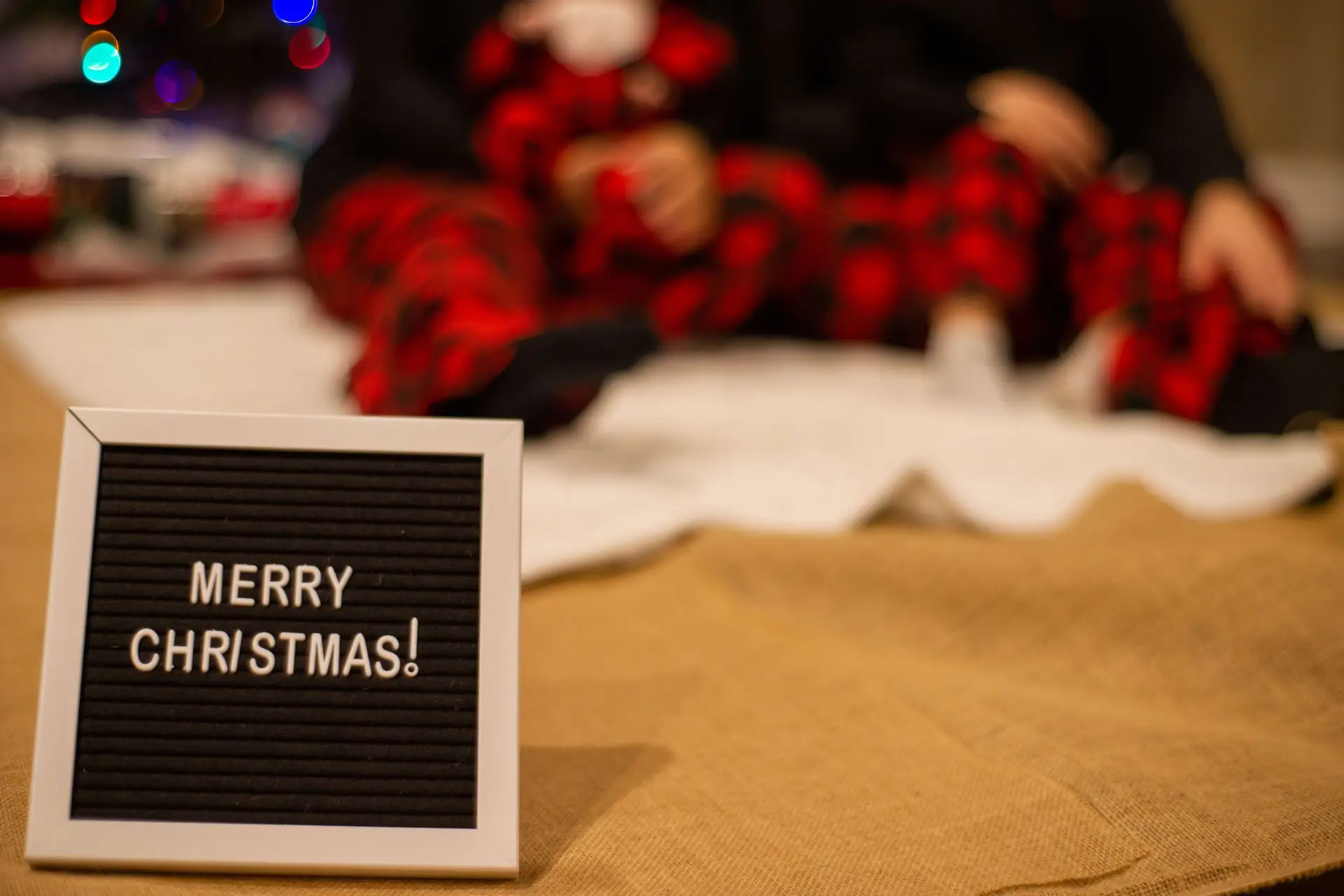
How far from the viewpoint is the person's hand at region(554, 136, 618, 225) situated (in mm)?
1163

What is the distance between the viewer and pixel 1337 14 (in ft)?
8.82

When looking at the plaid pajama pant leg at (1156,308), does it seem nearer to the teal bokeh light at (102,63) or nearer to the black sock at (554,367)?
the black sock at (554,367)

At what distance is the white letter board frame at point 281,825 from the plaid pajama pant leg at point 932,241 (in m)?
0.84

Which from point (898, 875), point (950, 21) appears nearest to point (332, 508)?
point (898, 875)

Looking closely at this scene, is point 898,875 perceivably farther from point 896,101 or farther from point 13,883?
point 896,101

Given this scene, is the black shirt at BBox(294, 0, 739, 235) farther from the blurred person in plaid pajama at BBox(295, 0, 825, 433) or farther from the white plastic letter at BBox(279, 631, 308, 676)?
the white plastic letter at BBox(279, 631, 308, 676)

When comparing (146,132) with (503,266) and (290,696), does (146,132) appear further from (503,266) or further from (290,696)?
(290,696)

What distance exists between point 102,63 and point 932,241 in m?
1.92

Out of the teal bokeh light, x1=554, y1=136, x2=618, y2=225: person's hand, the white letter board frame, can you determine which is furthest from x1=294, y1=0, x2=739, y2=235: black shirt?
the teal bokeh light

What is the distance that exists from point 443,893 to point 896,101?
3.69 feet

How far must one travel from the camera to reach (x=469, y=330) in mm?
815

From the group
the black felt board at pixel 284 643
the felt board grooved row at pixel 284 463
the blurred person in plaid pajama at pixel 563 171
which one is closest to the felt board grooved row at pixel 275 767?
the black felt board at pixel 284 643

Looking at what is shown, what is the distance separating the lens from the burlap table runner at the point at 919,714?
1.39 ft

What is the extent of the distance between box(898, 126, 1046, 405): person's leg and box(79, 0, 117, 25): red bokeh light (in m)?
1.76
